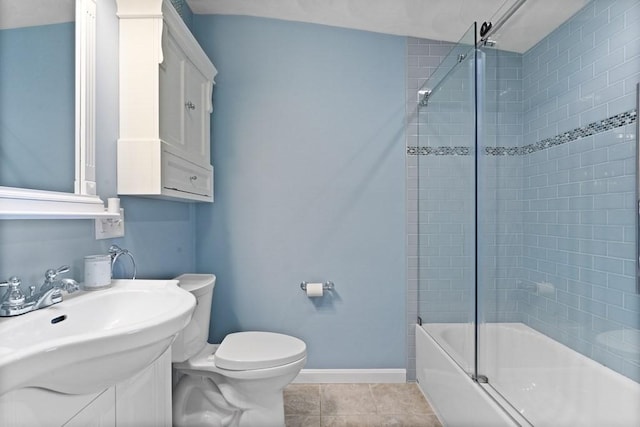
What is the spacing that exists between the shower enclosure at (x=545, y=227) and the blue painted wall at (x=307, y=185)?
43cm

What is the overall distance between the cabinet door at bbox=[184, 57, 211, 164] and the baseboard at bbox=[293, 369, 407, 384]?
152 cm

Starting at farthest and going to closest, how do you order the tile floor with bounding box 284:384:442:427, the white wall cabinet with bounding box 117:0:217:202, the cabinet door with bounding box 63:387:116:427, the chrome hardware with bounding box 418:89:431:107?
the chrome hardware with bounding box 418:89:431:107
the tile floor with bounding box 284:384:442:427
the white wall cabinet with bounding box 117:0:217:202
the cabinet door with bounding box 63:387:116:427

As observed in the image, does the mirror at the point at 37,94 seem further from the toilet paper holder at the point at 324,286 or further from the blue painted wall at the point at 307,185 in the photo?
the toilet paper holder at the point at 324,286

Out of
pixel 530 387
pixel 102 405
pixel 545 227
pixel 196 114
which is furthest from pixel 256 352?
pixel 545 227

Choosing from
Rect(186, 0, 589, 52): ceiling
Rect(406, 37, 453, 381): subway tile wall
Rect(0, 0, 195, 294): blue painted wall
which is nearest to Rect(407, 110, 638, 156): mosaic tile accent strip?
Rect(406, 37, 453, 381): subway tile wall

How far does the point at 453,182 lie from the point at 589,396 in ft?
3.63

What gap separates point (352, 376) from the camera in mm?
2207

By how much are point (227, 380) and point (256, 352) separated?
177mm

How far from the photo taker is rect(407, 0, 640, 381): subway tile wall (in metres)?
1.29

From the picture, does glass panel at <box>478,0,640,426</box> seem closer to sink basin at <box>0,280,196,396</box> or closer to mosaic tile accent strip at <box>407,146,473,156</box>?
mosaic tile accent strip at <box>407,146,473,156</box>

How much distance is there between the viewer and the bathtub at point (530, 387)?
126 centimetres

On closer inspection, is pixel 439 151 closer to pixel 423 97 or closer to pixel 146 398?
pixel 423 97

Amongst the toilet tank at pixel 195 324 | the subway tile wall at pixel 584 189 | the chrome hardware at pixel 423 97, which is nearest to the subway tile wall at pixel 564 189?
the subway tile wall at pixel 584 189

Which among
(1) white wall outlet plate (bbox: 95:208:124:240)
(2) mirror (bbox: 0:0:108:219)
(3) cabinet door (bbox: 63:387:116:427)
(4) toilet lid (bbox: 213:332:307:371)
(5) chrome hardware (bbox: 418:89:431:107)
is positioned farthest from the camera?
(5) chrome hardware (bbox: 418:89:431:107)
